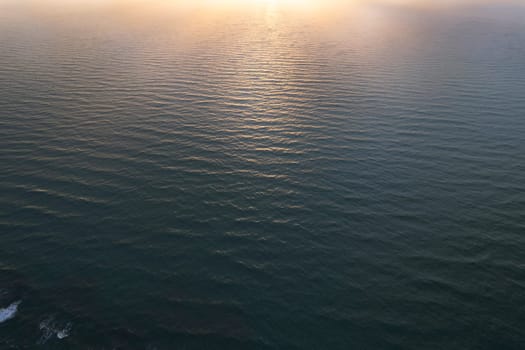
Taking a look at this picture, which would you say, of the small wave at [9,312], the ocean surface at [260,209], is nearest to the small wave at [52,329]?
the ocean surface at [260,209]

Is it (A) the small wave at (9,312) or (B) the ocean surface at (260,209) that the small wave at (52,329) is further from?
(A) the small wave at (9,312)

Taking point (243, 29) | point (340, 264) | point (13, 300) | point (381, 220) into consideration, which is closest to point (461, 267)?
point (381, 220)

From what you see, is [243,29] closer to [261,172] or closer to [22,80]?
[22,80]

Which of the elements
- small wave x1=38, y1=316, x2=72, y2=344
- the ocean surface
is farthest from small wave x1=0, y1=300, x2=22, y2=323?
small wave x1=38, y1=316, x2=72, y2=344

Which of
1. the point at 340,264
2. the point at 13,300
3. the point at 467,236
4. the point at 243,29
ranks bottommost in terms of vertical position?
the point at 13,300

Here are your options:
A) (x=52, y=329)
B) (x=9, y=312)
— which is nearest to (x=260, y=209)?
(x=52, y=329)

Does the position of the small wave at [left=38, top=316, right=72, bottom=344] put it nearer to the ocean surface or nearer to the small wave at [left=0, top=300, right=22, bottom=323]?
the ocean surface
